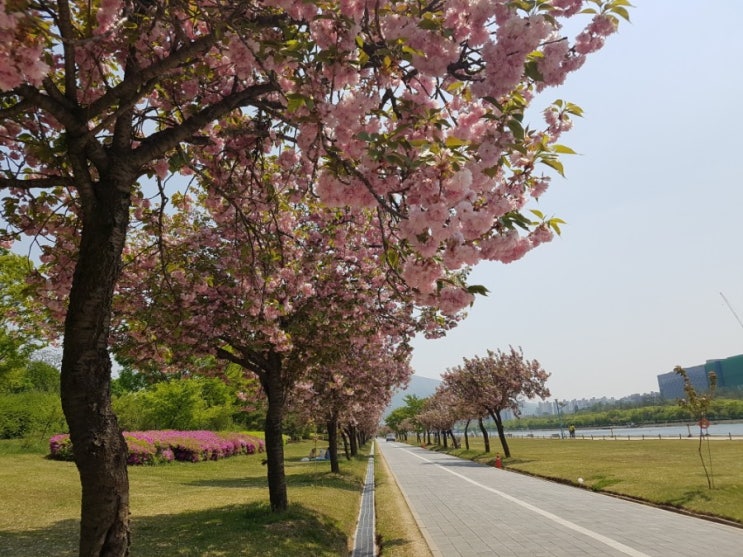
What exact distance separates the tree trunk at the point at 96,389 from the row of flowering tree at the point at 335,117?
0.04 ft

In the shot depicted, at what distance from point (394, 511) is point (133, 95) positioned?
13.4 m

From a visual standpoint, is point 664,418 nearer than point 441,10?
No

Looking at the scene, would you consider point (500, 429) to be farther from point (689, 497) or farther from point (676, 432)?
point (676, 432)

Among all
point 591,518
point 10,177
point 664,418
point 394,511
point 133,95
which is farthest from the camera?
point 664,418

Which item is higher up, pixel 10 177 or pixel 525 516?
pixel 10 177

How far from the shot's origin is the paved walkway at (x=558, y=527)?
8.98 meters

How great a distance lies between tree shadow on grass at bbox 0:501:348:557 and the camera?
8.47m

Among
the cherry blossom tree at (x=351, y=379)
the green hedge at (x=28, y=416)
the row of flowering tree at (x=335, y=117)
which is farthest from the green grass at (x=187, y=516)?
the green hedge at (x=28, y=416)

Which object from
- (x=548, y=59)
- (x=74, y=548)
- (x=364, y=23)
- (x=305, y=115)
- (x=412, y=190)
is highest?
(x=364, y=23)

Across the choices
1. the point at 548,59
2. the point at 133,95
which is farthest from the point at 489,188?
the point at 133,95

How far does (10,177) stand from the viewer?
4.99m

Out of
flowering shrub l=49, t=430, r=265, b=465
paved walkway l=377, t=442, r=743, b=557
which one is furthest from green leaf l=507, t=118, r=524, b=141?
flowering shrub l=49, t=430, r=265, b=465

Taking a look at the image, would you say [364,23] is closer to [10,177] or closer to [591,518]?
[10,177]

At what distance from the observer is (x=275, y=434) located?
40.9 feet
